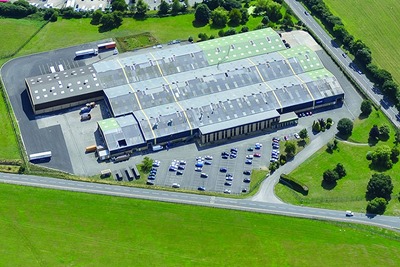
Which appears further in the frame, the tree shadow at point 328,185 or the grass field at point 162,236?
the tree shadow at point 328,185

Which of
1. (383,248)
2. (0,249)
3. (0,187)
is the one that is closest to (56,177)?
(0,187)

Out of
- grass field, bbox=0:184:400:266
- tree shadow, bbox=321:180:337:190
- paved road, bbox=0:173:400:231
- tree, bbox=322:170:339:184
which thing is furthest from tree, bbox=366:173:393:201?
grass field, bbox=0:184:400:266

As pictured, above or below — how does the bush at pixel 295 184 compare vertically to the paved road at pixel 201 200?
above

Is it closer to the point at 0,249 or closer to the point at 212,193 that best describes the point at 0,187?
the point at 0,249

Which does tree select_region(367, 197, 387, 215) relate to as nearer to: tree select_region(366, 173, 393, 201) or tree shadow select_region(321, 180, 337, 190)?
tree select_region(366, 173, 393, 201)

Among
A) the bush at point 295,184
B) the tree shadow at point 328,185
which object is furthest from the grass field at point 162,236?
the tree shadow at point 328,185

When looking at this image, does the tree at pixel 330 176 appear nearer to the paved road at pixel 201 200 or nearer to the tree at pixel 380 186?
the tree at pixel 380 186

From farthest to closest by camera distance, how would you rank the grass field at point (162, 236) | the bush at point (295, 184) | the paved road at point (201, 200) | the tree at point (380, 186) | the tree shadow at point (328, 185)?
the tree shadow at point (328, 185) < the bush at point (295, 184) < the tree at point (380, 186) < the paved road at point (201, 200) < the grass field at point (162, 236)

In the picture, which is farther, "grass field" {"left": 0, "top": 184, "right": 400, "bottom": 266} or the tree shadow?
the tree shadow
